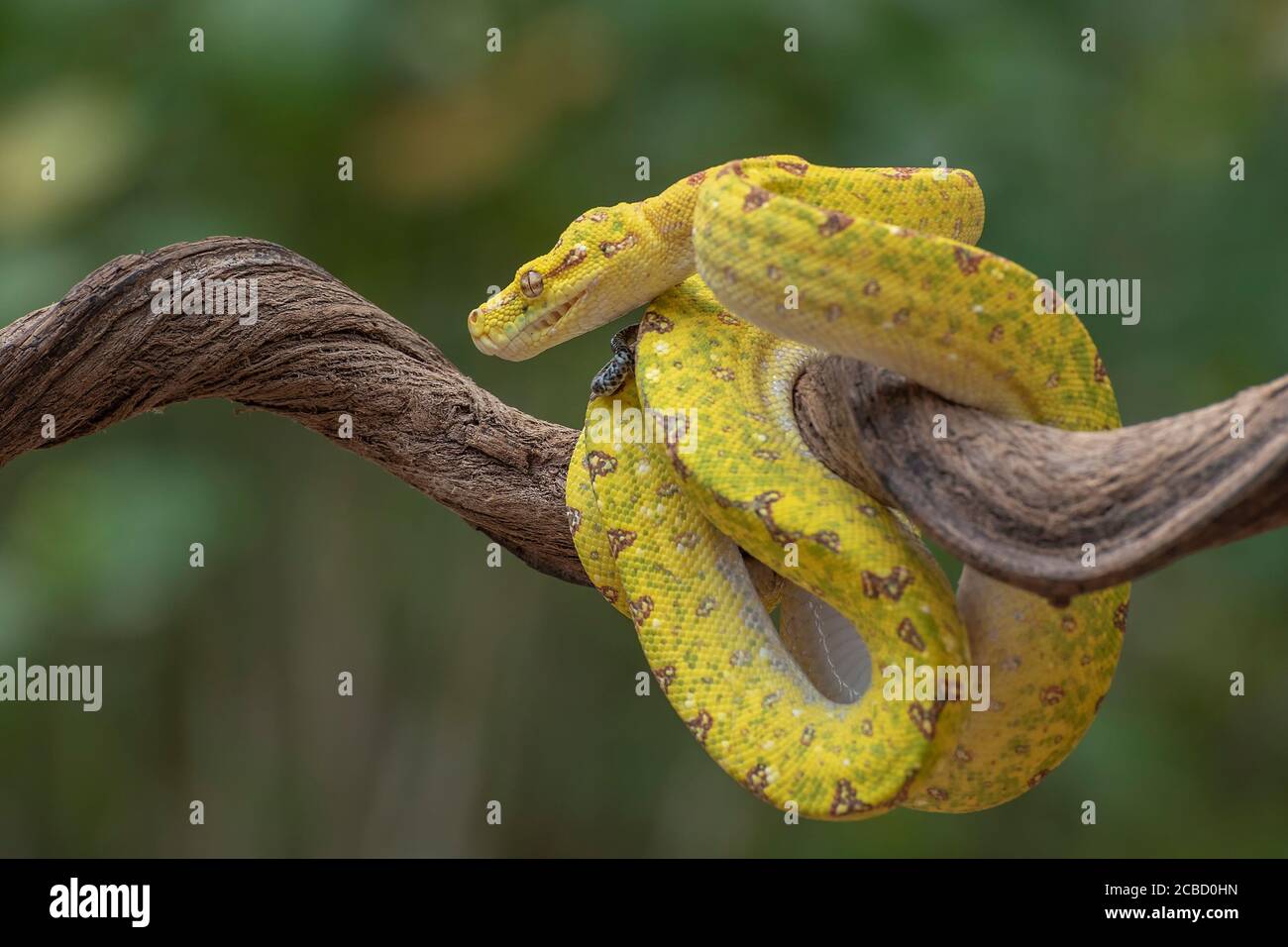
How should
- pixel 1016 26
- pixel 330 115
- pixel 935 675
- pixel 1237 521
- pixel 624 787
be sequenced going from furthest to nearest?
pixel 624 787
pixel 1016 26
pixel 330 115
pixel 935 675
pixel 1237 521

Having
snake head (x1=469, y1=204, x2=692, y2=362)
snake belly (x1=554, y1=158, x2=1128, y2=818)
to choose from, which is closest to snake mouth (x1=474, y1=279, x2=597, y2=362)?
snake head (x1=469, y1=204, x2=692, y2=362)

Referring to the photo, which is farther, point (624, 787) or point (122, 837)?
point (624, 787)

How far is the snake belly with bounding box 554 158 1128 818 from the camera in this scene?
1438mm

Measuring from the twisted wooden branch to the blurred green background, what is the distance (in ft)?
4.73

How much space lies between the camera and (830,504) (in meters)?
1.58

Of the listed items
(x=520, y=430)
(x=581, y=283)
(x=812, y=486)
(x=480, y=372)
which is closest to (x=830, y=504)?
(x=812, y=486)

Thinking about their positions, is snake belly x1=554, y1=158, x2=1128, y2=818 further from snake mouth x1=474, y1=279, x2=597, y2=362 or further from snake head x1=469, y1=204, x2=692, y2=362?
snake mouth x1=474, y1=279, x2=597, y2=362

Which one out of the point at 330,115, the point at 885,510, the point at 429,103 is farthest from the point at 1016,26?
the point at 885,510

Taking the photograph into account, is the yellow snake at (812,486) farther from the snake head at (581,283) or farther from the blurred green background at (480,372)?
the blurred green background at (480,372)

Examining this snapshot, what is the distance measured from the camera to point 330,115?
3.62m

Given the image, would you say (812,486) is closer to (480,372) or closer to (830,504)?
(830,504)

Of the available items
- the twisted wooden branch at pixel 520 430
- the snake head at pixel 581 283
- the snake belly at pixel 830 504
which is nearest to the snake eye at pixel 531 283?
the snake head at pixel 581 283

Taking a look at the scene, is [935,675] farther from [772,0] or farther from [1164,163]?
[1164,163]

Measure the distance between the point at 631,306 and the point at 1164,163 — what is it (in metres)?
2.83
